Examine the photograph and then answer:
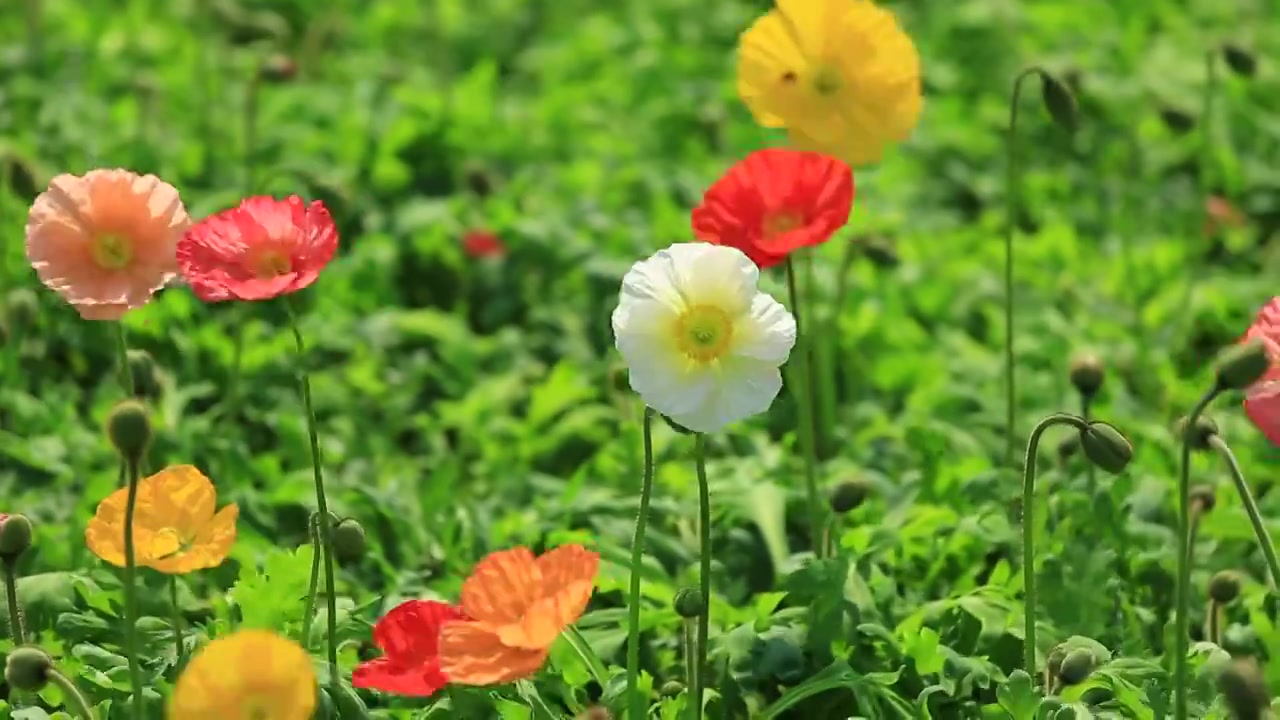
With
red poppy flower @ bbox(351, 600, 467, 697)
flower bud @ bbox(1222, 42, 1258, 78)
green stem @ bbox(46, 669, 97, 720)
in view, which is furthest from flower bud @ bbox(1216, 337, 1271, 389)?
flower bud @ bbox(1222, 42, 1258, 78)

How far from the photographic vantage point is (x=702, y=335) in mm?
2014

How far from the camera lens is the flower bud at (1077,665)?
204 cm

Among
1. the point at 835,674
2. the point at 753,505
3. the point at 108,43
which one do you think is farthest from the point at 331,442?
the point at 108,43

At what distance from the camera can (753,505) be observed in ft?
9.22

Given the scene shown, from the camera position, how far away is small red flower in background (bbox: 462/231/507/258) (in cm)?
402

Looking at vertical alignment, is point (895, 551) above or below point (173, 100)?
below

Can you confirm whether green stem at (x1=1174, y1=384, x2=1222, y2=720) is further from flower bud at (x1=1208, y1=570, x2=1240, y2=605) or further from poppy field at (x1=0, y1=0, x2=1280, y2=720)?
flower bud at (x1=1208, y1=570, x2=1240, y2=605)

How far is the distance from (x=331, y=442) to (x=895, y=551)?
45.5 inches

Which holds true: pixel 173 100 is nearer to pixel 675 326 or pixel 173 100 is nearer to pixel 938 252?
pixel 938 252

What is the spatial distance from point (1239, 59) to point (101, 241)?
2266 mm

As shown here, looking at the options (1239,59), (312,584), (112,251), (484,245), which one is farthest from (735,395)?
(484,245)

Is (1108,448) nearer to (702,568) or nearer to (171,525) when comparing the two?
(702,568)

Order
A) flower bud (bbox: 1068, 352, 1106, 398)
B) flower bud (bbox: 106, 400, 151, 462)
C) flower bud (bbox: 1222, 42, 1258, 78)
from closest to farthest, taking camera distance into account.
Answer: flower bud (bbox: 106, 400, 151, 462) < flower bud (bbox: 1068, 352, 1106, 398) < flower bud (bbox: 1222, 42, 1258, 78)

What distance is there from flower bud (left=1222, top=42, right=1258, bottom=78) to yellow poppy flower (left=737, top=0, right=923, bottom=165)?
4.03 feet
